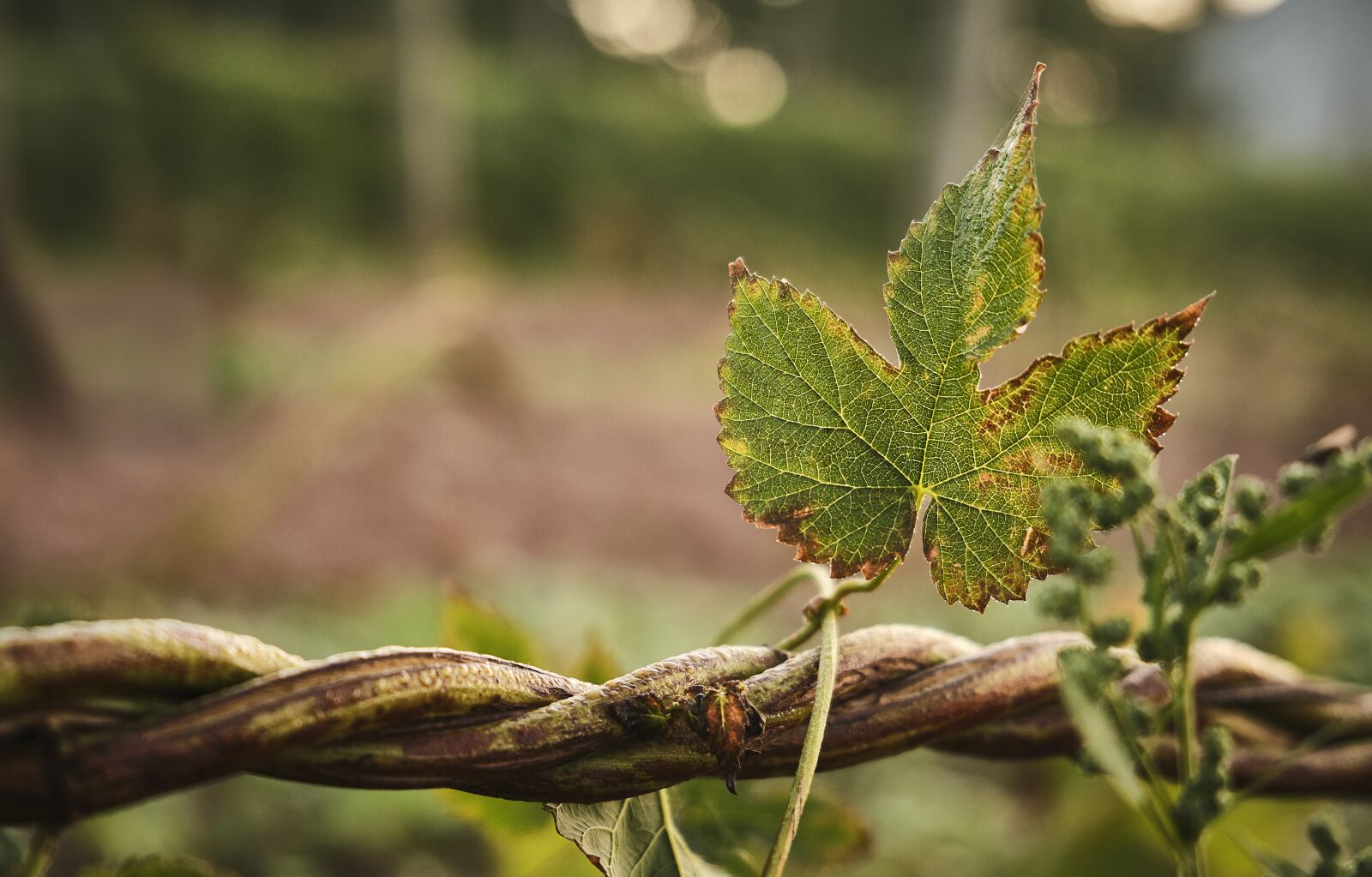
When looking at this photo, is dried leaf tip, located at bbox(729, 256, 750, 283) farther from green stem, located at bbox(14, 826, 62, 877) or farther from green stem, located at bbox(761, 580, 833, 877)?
green stem, located at bbox(14, 826, 62, 877)

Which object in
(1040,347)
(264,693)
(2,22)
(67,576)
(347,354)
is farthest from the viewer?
(2,22)

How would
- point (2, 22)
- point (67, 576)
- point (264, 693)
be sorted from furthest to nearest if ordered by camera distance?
point (2, 22) → point (67, 576) → point (264, 693)

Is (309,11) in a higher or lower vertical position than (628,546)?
higher

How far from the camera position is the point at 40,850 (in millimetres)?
273

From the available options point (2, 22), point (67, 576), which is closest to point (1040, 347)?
point (67, 576)

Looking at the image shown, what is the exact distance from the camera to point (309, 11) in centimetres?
1559

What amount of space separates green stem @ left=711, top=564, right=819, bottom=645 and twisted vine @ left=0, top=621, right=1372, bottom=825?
39 millimetres

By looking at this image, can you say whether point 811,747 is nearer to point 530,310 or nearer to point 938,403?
point 938,403

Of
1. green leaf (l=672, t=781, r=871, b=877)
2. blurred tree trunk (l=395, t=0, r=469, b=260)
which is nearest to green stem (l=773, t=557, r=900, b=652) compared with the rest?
green leaf (l=672, t=781, r=871, b=877)

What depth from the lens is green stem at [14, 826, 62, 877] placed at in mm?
264

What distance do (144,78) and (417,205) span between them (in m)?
2.82

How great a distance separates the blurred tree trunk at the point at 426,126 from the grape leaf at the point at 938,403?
9053mm

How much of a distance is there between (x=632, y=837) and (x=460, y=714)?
0.10 metres

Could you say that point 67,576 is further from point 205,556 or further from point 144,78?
point 144,78
